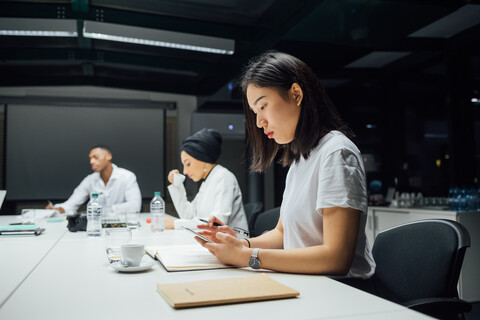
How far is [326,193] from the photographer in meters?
1.16

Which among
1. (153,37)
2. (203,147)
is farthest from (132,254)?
(153,37)

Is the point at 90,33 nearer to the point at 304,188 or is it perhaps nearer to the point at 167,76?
the point at 167,76

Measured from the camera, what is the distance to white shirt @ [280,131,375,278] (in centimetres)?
115

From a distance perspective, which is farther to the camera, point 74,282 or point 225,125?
point 225,125

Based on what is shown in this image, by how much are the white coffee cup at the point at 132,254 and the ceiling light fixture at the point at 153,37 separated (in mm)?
3144

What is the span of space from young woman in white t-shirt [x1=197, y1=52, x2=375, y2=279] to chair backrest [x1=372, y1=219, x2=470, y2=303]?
16 centimetres

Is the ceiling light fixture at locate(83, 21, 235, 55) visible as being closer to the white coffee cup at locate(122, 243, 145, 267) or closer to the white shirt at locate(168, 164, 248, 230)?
the white shirt at locate(168, 164, 248, 230)

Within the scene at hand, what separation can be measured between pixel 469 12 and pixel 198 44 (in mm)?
2665

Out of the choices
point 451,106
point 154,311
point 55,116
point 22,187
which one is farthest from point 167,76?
point 154,311

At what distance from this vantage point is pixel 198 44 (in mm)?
4238

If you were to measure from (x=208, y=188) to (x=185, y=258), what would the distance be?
159 centimetres

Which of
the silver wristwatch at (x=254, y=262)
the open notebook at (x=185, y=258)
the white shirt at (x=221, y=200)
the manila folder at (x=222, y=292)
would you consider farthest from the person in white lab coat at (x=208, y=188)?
the manila folder at (x=222, y=292)

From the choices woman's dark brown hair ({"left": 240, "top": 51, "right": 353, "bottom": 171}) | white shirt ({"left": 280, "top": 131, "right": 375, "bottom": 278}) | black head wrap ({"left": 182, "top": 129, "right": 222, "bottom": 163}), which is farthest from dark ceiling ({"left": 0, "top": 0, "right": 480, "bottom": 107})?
white shirt ({"left": 280, "top": 131, "right": 375, "bottom": 278})

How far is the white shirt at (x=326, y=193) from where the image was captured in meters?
1.15
